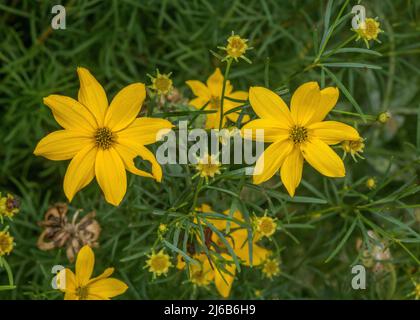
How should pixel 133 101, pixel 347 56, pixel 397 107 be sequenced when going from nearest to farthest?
pixel 133 101, pixel 347 56, pixel 397 107

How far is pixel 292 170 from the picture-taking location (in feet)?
4.76

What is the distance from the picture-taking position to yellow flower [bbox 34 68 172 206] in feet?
4.57

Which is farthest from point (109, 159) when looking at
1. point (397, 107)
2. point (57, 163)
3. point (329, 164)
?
point (397, 107)

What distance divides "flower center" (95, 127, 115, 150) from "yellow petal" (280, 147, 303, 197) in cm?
43

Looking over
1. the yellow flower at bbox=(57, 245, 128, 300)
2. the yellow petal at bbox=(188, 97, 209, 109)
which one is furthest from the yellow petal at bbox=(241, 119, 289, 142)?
the yellow flower at bbox=(57, 245, 128, 300)

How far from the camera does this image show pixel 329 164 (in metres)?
1.43

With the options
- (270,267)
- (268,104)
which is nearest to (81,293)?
(270,267)

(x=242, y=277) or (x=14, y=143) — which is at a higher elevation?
(x=14, y=143)

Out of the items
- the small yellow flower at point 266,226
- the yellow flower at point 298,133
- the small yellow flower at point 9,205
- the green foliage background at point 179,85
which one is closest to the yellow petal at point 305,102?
the yellow flower at point 298,133

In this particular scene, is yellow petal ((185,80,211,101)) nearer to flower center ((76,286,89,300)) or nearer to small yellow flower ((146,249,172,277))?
small yellow flower ((146,249,172,277))

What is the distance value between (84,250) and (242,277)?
55cm

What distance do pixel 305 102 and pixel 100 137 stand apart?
505 millimetres

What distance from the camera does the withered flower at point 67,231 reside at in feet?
5.73

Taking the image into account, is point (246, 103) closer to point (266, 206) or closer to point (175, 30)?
point (266, 206)
